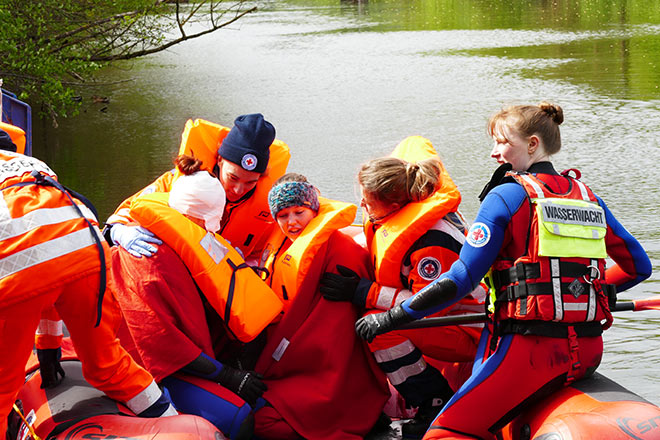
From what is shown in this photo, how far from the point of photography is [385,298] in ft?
10.2

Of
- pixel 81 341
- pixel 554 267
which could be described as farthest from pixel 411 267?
pixel 81 341

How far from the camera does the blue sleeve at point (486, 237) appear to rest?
2.49 m

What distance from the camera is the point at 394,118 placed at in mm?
10906

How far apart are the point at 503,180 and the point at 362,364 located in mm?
1047

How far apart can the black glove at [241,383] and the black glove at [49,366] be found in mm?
581

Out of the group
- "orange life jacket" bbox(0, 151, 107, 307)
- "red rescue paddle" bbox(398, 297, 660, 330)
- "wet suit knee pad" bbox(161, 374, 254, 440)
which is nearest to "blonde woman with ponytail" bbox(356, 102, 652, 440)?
"red rescue paddle" bbox(398, 297, 660, 330)

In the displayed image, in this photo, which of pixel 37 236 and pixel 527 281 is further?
pixel 527 281

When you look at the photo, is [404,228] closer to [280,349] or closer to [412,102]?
[280,349]

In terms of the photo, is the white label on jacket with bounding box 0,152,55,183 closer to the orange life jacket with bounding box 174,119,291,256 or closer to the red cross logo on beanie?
the red cross logo on beanie

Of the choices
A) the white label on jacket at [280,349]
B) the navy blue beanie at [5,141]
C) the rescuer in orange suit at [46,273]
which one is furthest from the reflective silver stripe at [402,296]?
the navy blue beanie at [5,141]

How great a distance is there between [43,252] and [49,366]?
2.31 feet

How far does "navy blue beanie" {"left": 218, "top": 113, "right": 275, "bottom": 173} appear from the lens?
356 centimetres

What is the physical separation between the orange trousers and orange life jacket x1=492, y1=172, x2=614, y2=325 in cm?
126

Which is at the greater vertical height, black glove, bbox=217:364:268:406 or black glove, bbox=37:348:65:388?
black glove, bbox=37:348:65:388
